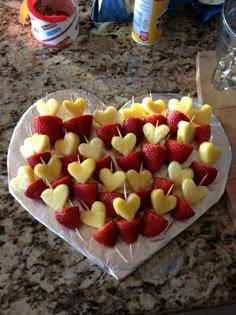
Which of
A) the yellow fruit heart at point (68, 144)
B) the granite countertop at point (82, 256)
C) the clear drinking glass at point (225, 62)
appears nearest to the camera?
the granite countertop at point (82, 256)

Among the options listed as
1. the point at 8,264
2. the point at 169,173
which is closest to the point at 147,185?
Result: the point at 169,173

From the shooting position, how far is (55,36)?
0.96m

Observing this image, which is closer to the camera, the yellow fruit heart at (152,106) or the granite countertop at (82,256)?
the granite countertop at (82,256)

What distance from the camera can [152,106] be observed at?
34.1 inches

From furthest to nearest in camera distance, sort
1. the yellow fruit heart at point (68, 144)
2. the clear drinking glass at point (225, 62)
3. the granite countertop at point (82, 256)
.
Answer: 1. the clear drinking glass at point (225, 62)
2. the yellow fruit heart at point (68, 144)
3. the granite countertop at point (82, 256)

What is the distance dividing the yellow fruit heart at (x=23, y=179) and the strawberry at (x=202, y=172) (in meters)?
0.29

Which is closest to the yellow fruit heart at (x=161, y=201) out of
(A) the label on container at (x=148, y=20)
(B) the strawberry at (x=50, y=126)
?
(B) the strawberry at (x=50, y=126)

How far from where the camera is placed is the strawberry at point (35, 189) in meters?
0.77

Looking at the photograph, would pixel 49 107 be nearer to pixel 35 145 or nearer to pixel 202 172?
pixel 35 145

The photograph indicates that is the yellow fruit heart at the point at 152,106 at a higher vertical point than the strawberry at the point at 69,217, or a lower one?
higher

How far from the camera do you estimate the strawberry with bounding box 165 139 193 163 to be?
812mm

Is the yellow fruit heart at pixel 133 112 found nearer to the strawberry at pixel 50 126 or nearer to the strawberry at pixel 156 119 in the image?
the strawberry at pixel 156 119

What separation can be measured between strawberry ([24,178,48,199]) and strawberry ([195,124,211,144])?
30 cm

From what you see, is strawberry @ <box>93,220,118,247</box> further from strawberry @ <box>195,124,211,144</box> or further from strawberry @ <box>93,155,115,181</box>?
strawberry @ <box>195,124,211,144</box>
